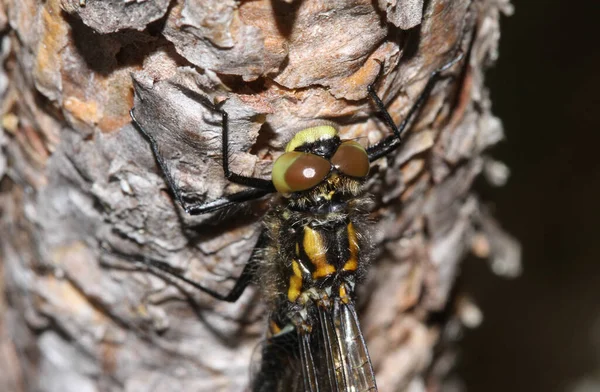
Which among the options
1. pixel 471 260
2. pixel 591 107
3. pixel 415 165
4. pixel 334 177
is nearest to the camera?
pixel 334 177

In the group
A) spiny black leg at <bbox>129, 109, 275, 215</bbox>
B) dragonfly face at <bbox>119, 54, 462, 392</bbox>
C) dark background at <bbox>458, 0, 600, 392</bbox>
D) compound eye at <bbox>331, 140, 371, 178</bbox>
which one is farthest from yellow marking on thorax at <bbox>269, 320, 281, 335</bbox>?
dark background at <bbox>458, 0, 600, 392</bbox>

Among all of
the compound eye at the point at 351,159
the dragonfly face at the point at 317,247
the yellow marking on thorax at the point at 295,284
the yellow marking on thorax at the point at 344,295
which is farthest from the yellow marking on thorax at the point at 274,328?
the compound eye at the point at 351,159

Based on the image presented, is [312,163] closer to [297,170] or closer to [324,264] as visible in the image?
[297,170]

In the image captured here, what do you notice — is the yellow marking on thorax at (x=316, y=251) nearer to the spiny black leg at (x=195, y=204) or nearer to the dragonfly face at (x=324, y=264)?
the dragonfly face at (x=324, y=264)

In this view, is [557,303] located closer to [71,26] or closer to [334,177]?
[334,177]

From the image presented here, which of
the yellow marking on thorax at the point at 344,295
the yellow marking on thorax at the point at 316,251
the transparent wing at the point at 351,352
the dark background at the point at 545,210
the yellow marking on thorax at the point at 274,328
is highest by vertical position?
the dark background at the point at 545,210

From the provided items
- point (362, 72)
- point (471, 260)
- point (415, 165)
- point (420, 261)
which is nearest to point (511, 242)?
point (471, 260)

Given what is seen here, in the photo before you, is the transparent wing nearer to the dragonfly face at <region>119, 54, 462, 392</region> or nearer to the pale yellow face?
the dragonfly face at <region>119, 54, 462, 392</region>

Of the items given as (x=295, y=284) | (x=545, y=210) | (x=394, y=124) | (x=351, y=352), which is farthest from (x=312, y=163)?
(x=545, y=210)
